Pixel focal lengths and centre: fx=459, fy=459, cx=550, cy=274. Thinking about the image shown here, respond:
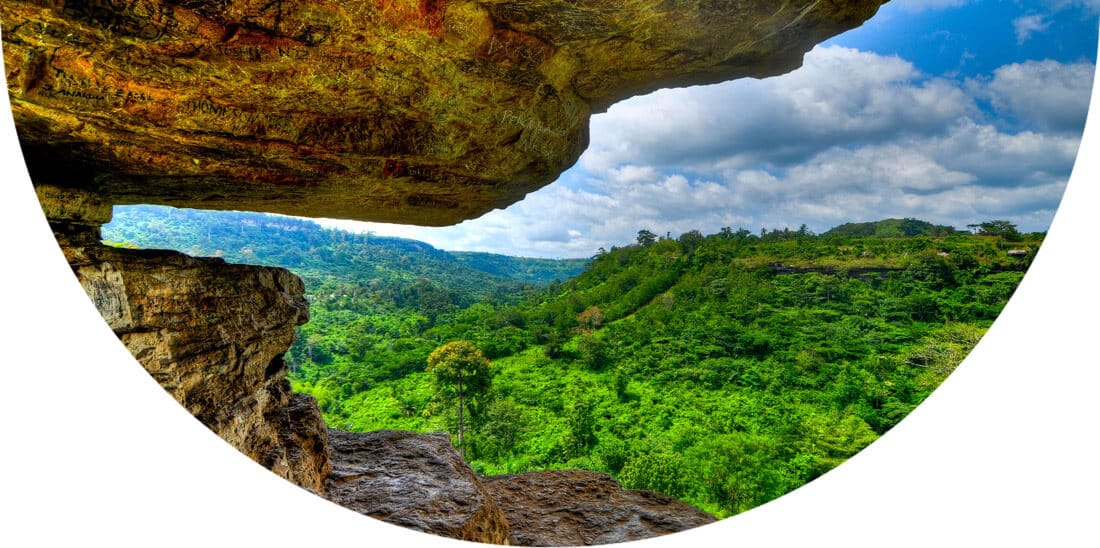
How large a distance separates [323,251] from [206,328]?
5938cm

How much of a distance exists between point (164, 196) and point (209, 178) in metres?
1.34

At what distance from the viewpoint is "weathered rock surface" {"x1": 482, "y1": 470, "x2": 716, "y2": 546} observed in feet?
20.3

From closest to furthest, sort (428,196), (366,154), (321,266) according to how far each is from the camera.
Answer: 1. (366,154)
2. (428,196)
3. (321,266)

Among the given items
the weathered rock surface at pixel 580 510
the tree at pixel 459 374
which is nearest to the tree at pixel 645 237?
the tree at pixel 459 374

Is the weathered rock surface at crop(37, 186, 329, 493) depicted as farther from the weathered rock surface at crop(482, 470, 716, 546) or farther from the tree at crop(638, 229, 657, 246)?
the tree at crop(638, 229, 657, 246)

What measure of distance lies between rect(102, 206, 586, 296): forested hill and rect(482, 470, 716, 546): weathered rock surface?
34.7 meters

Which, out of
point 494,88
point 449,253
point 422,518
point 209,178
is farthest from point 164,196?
point 449,253

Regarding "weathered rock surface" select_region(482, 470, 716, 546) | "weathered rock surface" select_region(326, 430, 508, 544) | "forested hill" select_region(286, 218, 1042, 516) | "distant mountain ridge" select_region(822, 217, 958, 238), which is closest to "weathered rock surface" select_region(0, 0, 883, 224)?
"weathered rock surface" select_region(326, 430, 508, 544)

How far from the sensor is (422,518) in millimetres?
4945

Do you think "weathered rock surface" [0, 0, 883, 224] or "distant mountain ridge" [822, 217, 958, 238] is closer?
"weathered rock surface" [0, 0, 883, 224]

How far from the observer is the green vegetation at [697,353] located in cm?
2412

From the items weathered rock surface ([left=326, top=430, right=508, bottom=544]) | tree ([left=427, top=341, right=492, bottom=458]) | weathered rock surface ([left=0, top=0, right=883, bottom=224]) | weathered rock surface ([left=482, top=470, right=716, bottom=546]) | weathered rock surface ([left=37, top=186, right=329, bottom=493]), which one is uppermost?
weathered rock surface ([left=0, top=0, right=883, bottom=224])

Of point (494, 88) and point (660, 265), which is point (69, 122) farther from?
point (660, 265)

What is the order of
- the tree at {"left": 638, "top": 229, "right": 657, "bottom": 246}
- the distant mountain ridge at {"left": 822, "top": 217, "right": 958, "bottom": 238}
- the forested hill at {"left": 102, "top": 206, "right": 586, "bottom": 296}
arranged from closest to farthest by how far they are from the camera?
the distant mountain ridge at {"left": 822, "top": 217, "right": 958, "bottom": 238}, the forested hill at {"left": 102, "top": 206, "right": 586, "bottom": 296}, the tree at {"left": 638, "top": 229, "right": 657, "bottom": 246}
